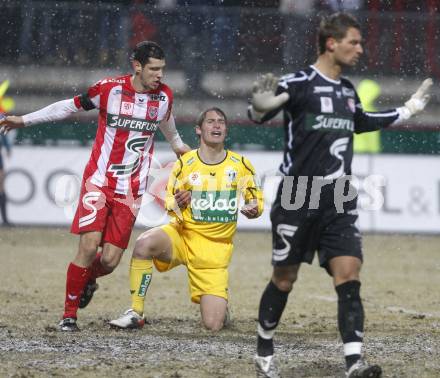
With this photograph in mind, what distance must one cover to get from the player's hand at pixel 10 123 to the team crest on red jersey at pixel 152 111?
3.03 feet

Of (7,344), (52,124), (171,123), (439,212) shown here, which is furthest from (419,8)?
(7,344)

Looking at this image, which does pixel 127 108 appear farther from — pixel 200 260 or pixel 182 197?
pixel 200 260

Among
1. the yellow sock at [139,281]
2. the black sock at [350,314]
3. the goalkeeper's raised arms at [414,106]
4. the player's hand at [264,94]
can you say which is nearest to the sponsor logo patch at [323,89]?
the player's hand at [264,94]

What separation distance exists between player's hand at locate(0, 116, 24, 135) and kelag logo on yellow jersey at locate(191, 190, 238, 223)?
53.6 inches

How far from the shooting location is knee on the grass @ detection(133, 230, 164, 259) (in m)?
7.45

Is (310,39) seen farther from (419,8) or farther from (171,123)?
(171,123)

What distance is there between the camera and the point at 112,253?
293 inches

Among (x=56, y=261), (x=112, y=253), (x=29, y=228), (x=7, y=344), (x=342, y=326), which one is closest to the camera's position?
(x=342, y=326)

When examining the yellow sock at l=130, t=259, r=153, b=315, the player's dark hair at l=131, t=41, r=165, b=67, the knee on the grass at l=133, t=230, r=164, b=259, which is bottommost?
the yellow sock at l=130, t=259, r=153, b=315

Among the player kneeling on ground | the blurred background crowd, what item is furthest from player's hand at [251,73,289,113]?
the blurred background crowd

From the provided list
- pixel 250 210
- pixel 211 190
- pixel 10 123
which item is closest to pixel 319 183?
pixel 250 210

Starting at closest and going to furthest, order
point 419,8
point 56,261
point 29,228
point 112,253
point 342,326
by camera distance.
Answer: point 342,326
point 112,253
point 56,261
point 29,228
point 419,8

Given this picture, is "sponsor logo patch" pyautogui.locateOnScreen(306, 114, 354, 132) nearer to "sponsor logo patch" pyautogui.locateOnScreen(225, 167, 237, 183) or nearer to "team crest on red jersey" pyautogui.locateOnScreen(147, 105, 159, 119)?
"sponsor logo patch" pyautogui.locateOnScreen(225, 167, 237, 183)

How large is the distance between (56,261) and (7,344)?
5.65 meters
